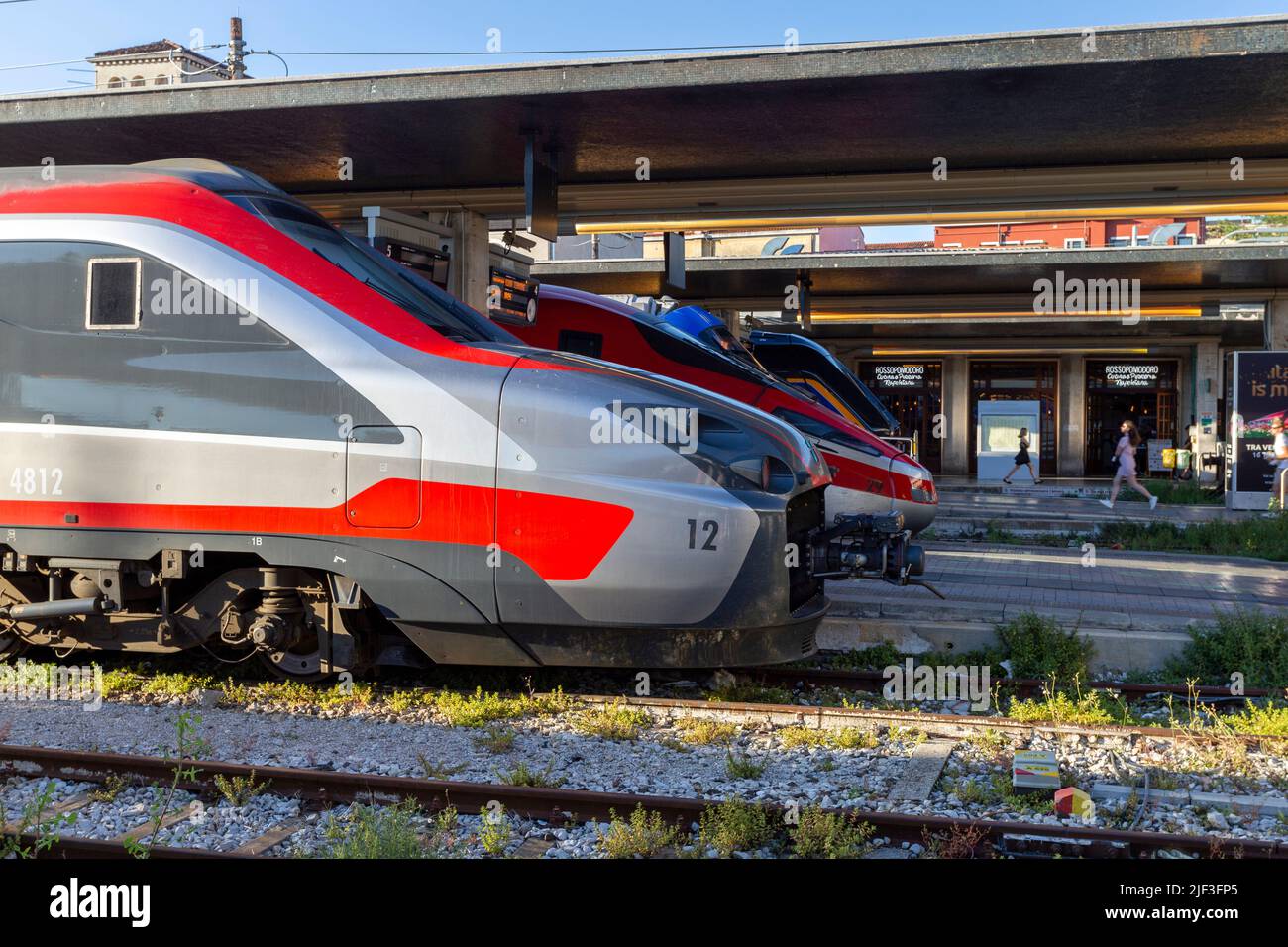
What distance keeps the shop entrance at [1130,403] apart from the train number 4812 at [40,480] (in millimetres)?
33495

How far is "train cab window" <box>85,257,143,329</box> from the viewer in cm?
649

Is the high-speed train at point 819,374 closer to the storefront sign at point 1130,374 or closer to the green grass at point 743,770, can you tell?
the green grass at point 743,770

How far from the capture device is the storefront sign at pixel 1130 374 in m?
35.1

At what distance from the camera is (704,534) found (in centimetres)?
612

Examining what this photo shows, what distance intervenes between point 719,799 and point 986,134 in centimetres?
879

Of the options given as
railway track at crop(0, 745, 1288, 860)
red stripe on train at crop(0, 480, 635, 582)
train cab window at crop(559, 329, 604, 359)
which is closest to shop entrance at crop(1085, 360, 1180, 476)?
train cab window at crop(559, 329, 604, 359)

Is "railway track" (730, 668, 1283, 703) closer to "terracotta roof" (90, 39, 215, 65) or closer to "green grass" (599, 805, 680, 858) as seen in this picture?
"green grass" (599, 805, 680, 858)

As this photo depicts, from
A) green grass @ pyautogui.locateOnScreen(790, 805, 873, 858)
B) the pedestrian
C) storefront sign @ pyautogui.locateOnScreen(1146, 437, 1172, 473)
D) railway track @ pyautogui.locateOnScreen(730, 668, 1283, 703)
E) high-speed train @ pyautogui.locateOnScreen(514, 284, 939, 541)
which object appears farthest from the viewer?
storefront sign @ pyautogui.locateOnScreen(1146, 437, 1172, 473)

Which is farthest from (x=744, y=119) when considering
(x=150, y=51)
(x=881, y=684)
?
(x=150, y=51)

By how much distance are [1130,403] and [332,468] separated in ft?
A: 111

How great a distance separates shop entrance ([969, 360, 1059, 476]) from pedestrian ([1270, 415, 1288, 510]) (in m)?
16.3

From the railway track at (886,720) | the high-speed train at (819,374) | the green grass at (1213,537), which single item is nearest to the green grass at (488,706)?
the railway track at (886,720)

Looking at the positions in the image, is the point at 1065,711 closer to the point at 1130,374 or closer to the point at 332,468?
the point at 332,468
